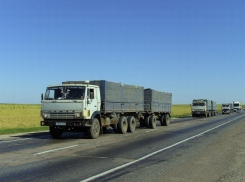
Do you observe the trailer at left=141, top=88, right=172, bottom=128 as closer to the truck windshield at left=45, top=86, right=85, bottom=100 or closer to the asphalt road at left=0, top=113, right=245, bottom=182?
the truck windshield at left=45, top=86, right=85, bottom=100

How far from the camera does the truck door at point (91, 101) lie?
14641 millimetres

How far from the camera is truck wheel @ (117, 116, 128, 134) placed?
18.0 metres

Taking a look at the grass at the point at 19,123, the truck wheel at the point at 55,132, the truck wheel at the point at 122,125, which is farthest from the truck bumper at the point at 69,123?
the grass at the point at 19,123

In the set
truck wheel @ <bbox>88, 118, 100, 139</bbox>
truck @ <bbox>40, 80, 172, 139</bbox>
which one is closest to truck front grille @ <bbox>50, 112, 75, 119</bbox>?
truck @ <bbox>40, 80, 172, 139</bbox>

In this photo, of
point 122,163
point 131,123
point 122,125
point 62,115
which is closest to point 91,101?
point 62,115

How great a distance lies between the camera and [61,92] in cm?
1481

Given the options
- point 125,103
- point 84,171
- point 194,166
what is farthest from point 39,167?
point 125,103

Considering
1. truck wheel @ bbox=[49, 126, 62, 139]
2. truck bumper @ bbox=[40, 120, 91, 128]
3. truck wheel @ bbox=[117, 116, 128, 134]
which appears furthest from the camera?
truck wheel @ bbox=[117, 116, 128, 134]

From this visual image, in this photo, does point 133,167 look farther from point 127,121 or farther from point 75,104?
point 127,121

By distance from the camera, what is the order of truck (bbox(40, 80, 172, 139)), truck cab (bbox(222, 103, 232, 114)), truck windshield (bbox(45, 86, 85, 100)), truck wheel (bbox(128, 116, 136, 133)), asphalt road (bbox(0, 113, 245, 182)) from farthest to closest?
truck cab (bbox(222, 103, 232, 114)) → truck wheel (bbox(128, 116, 136, 133)) → truck windshield (bbox(45, 86, 85, 100)) → truck (bbox(40, 80, 172, 139)) → asphalt road (bbox(0, 113, 245, 182))

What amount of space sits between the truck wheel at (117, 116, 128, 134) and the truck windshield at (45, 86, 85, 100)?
424 centimetres

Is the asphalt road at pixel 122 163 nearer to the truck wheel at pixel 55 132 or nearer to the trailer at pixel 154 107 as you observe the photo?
the truck wheel at pixel 55 132

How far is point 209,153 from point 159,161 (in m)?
2.52

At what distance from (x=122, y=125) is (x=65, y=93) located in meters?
4.78
